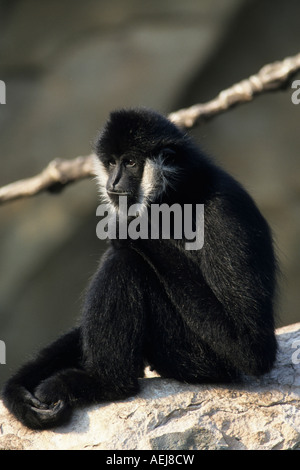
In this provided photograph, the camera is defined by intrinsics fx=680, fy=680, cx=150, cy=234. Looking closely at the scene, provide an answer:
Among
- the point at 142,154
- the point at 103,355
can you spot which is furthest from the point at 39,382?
the point at 142,154

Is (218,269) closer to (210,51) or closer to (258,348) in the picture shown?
(258,348)

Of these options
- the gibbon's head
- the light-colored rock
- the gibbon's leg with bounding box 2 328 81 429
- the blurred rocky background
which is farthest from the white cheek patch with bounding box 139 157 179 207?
the blurred rocky background

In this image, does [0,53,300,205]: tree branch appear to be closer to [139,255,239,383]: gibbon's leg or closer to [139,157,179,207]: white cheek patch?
[139,157,179,207]: white cheek patch

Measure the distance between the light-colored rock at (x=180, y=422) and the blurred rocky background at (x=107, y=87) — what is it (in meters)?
6.21

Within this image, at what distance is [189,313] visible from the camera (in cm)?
404

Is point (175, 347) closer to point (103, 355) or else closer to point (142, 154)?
point (103, 355)

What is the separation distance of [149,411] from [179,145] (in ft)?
5.53

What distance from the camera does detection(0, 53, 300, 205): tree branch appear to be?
6.57 meters

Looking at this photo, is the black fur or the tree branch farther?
the tree branch

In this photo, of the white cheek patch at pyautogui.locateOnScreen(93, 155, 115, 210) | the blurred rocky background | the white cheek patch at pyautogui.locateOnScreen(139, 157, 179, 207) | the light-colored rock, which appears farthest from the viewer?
the blurred rocky background

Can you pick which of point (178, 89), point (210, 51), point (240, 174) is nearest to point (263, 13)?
point (210, 51)

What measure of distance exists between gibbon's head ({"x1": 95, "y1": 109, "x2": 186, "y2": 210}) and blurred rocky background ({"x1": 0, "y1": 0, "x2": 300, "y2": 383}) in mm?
5911

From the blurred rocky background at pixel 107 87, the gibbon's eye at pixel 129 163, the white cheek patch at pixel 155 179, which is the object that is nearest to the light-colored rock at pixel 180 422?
the white cheek patch at pixel 155 179

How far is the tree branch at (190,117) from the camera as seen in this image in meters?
6.57
